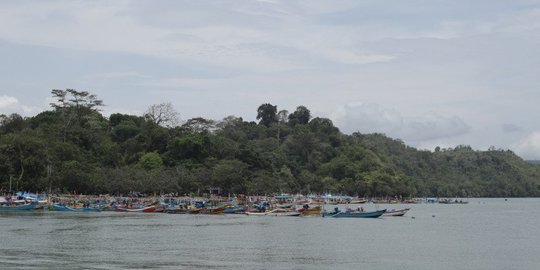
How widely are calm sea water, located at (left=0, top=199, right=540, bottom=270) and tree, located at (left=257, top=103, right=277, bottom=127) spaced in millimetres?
97031

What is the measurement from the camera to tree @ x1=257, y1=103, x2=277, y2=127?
159m

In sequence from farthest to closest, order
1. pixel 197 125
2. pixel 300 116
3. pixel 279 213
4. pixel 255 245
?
pixel 300 116 < pixel 197 125 < pixel 279 213 < pixel 255 245

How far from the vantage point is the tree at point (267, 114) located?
15925 cm

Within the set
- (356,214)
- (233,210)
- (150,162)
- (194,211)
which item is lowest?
(356,214)

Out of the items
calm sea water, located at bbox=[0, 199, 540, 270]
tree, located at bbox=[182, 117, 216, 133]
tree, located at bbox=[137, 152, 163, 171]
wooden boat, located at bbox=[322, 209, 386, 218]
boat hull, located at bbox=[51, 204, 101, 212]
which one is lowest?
calm sea water, located at bbox=[0, 199, 540, 270]

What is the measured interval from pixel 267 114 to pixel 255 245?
11831cm

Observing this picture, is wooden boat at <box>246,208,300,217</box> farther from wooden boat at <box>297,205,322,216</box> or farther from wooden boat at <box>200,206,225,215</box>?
wooden boat at <box>200,206,225,215</box>

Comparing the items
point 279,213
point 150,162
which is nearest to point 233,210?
point 279,213

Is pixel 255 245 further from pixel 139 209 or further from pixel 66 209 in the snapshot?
pixel 139 209

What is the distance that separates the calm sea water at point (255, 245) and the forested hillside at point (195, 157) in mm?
27868

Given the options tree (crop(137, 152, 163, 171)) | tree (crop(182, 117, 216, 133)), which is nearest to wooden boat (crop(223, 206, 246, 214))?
tree (crop(137, 152, 163, 171))

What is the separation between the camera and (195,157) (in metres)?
111

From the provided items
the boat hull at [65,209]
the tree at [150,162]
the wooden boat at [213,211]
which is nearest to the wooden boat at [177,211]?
the wooden boat at [213,211]

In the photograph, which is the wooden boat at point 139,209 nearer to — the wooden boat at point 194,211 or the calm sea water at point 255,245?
the wooden boat at point 194,211
